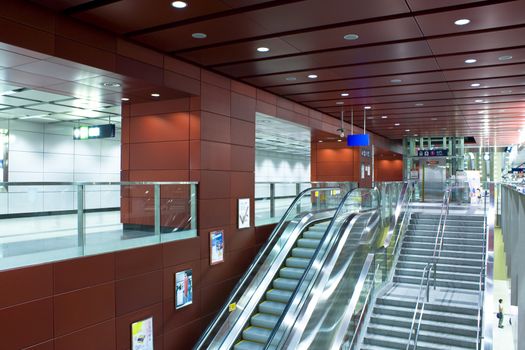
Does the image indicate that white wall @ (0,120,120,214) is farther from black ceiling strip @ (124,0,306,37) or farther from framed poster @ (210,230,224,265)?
black ceiling strip @ (124,0,306,37)

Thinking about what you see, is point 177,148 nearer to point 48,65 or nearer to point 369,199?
point 48,65

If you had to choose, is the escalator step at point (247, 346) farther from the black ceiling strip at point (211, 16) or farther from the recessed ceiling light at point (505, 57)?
the recessed ceiling light at point (505, 57)

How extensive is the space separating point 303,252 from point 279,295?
1468 millimetres

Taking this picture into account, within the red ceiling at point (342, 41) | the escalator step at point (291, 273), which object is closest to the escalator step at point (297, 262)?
the escalator step at point (291, 273)

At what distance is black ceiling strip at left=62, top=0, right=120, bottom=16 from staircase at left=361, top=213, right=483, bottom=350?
7373mm

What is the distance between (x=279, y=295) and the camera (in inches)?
357

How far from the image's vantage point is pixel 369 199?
12008 millimetres

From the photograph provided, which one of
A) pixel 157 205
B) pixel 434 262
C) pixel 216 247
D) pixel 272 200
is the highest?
pixel 157 205

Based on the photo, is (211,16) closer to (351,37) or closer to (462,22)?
(351,37)

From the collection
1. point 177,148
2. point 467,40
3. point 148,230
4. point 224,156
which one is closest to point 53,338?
point 148,230

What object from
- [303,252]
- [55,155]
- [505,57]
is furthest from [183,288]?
[55,155]

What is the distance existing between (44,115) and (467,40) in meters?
11.1

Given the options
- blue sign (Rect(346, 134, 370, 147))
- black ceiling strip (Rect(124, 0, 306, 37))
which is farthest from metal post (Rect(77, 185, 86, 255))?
blue sign (Rect(346, 134, 370, 147))

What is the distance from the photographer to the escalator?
7.85 meters
